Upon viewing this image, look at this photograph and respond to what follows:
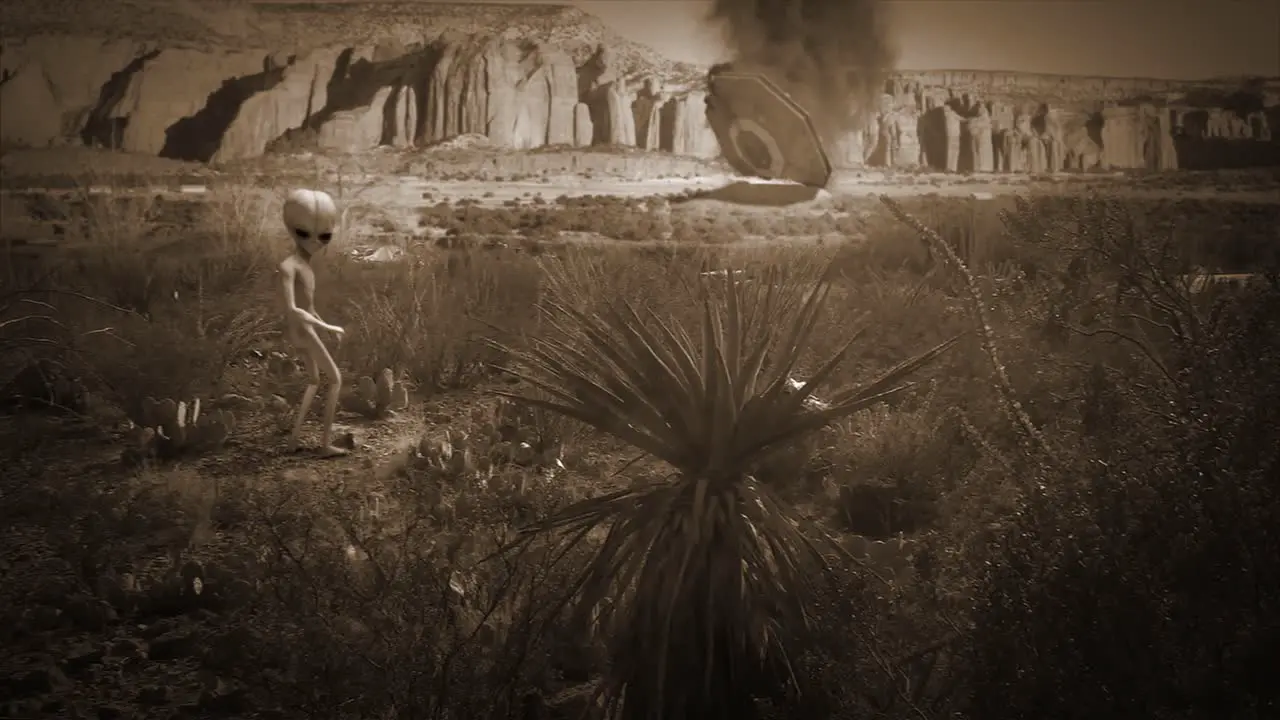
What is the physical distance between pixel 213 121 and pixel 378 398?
5.60 meters

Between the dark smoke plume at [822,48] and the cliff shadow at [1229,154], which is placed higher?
the dark smoke plume at [822,48]

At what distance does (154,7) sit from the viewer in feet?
30.8

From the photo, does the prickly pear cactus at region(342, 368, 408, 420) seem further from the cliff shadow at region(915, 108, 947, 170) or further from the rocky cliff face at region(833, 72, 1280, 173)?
the cliff shadow at region(915, 108, 947, 170)

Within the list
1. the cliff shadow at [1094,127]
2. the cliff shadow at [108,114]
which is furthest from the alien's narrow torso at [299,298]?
the cliff shadow at [108,114]

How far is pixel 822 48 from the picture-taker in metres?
8.01

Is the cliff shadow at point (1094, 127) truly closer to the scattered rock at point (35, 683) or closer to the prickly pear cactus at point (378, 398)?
the prickly pear cactus at point (378, 398)

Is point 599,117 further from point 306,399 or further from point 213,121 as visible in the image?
point 306,399

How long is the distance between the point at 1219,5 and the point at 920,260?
2627 millimetres

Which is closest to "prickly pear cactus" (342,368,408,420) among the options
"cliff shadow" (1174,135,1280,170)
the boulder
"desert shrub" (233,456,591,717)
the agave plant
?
"desert shrub" (233,456,591,717)

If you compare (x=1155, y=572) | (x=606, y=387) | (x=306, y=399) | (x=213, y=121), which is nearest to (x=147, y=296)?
(x=306, y=399)

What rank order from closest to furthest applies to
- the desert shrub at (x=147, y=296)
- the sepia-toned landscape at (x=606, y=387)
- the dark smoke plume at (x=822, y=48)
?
1. the sepia-toned landscape at (x=606, y=387)
2. the desert shrub at (x=147, y=296)
3. the dark smoke plume at (x=822, y=48)

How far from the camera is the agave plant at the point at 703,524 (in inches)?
107

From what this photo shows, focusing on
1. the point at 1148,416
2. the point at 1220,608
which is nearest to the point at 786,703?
the point at 1220,608

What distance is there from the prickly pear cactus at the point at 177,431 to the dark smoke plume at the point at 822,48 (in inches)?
188
